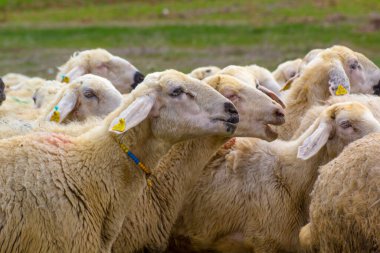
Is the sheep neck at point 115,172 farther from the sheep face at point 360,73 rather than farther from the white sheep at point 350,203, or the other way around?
the sheep face at point 360,73

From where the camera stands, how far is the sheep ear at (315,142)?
766 cm

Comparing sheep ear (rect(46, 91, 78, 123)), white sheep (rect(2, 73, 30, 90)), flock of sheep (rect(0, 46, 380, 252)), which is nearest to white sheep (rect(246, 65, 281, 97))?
flock of sheep (rect(0, 46, 380, 252))

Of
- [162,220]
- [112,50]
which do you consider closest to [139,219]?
[162,220]

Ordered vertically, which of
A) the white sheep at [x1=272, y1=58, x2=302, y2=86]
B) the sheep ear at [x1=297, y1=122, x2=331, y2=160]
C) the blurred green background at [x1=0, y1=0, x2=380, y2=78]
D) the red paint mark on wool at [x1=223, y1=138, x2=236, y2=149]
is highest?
the sheep ear at [x1=297, y1=122, x2=331, y2=160]

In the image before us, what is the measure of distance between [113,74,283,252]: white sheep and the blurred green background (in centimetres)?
1131

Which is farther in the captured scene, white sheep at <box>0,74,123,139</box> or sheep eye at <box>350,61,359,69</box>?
sheep eye at <box>350,61,359,69</box>

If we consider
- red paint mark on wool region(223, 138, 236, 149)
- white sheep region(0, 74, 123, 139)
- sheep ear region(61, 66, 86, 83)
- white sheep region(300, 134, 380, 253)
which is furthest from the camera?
sheep ear region(61, 66, 86, 83)

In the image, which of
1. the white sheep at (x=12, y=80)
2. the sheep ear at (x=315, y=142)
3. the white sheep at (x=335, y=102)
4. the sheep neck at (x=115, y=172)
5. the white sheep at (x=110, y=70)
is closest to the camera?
the sheep neck at (x=115, y=172)

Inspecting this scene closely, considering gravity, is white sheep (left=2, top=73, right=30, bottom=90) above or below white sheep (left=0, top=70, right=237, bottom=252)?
below

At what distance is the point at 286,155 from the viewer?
8.38 metres

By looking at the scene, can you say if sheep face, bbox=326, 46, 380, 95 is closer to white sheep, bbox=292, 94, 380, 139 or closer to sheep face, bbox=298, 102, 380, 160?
white sheep, bbox=292, 94, 380, 139

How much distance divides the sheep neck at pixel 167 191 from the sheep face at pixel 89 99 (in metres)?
1.48

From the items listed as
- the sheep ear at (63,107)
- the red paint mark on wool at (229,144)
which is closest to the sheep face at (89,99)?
the sheep ear at (63,107)

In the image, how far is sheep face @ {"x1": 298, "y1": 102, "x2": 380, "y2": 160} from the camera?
7891 mm
